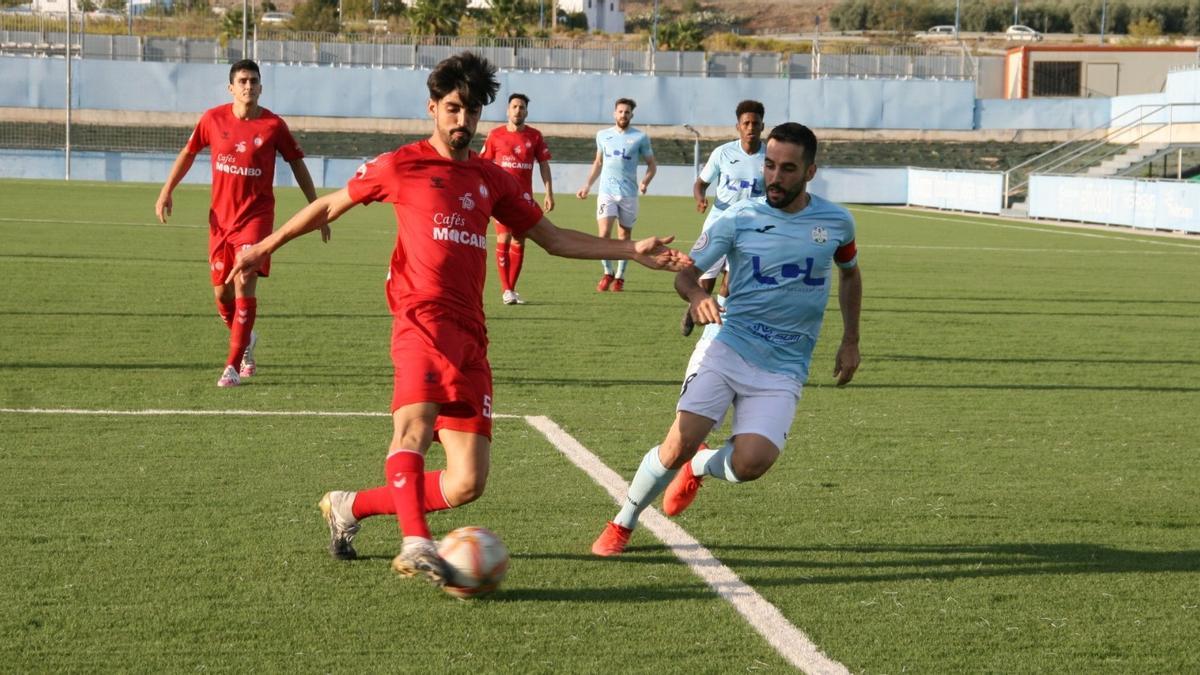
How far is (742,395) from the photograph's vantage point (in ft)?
19.8

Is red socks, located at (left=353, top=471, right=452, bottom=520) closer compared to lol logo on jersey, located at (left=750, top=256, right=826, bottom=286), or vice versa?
red socks, located at (left=353, top=471, right=452, bottom=520)

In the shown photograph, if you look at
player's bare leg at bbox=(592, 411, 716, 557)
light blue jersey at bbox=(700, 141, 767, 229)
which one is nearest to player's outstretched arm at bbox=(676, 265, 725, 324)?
player's bare leg at bbox=(592, 411, 716, 557)

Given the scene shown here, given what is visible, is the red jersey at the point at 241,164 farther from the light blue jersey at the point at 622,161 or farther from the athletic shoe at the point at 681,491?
the light blue jersey at the point at 622,161

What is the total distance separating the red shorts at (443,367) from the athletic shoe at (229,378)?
16.2 ft

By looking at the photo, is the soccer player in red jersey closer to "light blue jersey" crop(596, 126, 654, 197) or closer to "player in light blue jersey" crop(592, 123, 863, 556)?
"player in light blue jersey" crop(592, 123, 863, 556)

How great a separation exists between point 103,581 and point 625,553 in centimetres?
203

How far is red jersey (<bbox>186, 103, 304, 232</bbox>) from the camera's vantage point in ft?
34.1

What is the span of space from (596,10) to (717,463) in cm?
11978

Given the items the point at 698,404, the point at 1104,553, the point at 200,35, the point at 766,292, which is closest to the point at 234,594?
the point at 698,404

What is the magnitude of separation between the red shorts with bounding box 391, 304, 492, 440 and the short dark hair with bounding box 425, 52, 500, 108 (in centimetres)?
80

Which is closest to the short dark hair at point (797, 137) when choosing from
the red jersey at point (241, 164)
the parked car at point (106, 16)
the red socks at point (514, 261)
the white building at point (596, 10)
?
the red jersey at point (241, 164)

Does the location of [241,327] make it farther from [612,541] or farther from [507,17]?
[507,17]

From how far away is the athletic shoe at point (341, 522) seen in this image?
5.66 metres

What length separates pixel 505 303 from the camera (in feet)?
52.8
